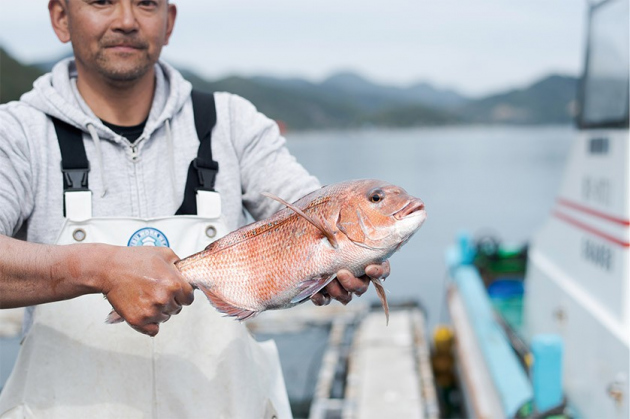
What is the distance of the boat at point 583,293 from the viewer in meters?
5.23

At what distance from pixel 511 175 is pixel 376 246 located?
66451mm

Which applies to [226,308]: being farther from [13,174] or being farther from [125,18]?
[125,18]

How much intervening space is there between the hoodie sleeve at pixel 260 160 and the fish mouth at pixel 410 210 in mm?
680

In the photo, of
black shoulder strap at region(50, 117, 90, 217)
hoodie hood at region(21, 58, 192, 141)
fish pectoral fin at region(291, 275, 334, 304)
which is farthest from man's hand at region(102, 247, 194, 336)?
hoodie hood at region(21, 58, 192, 141)

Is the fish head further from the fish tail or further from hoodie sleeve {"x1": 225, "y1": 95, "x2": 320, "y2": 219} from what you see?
the fish tail

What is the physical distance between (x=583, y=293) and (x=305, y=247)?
4.68 metres

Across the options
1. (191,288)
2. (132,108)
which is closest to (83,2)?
(132,108)

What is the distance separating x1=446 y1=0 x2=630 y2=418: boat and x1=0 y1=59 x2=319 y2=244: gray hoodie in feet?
10.4

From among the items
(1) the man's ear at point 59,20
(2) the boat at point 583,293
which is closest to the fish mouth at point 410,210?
(1) the man's ear at point 59,20

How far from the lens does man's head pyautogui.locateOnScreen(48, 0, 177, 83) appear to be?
8.48 ft

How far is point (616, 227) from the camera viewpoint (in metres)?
5.46

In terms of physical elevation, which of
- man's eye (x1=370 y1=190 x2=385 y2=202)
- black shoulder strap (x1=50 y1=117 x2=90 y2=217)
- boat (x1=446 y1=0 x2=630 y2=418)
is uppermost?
black shoulder strap (x1=50 y1=117 x2=90 y2=217)

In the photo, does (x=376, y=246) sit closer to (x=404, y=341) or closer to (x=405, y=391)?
(x=405, y=391)

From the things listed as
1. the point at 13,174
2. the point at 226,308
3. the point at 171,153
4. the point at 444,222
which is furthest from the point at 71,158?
the point at 444,222
